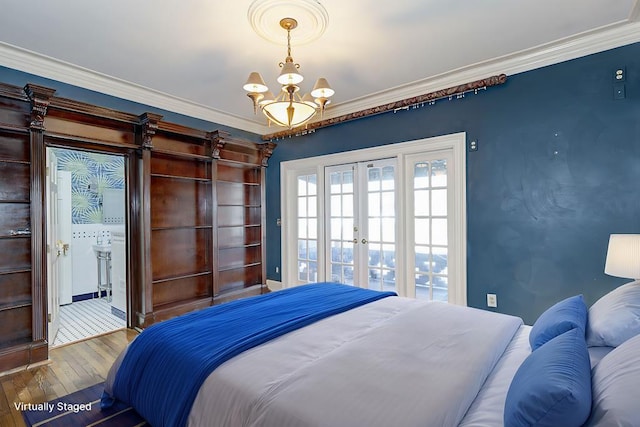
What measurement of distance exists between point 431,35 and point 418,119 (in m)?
1.16

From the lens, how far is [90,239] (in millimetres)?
5219

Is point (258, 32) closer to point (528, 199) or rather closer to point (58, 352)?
point (528, 199)

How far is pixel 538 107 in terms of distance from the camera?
9.93 ft

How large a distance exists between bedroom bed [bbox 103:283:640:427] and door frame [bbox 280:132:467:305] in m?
1.46

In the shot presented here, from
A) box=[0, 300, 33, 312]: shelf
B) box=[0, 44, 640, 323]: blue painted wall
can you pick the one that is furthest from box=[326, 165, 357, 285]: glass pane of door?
box=[0, 300, 33, 312]: shelf

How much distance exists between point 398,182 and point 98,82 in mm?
3520

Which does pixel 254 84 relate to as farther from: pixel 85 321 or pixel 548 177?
pixel 85 321

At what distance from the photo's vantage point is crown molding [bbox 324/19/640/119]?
2650 millimetres

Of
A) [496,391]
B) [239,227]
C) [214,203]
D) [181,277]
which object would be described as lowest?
[181,277]

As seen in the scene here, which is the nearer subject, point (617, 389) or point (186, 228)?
point (617, 389)

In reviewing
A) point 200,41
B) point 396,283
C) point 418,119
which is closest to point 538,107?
point 418,119

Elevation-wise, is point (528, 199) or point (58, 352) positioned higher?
point (528, 199)

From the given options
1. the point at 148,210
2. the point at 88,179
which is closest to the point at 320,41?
the point at 148,210

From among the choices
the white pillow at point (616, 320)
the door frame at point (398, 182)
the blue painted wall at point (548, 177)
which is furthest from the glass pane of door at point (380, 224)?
the white pillow at point (616, 320)
